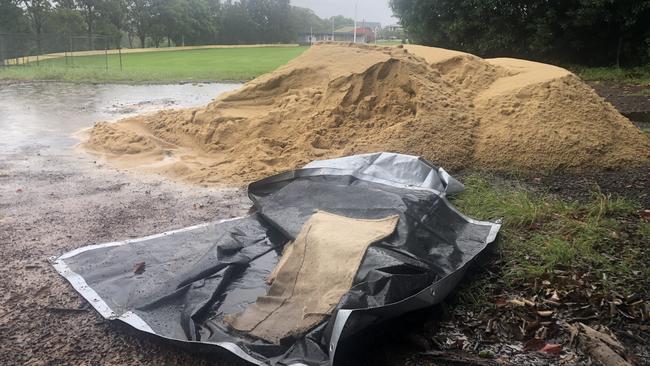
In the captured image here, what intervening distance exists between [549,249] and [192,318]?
205 cm

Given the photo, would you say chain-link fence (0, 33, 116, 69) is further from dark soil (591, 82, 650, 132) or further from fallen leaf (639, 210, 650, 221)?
fallen leaf (639, 210, 650, 221)

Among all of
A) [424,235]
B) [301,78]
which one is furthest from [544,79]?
[424,235]

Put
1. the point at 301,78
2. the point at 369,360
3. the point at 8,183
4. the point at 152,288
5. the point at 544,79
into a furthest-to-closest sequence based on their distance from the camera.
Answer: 1. the point at 301,78
2. the point at 544,79
3. the point at 8,183
4. the point at 152,288
5. the point at 369,360

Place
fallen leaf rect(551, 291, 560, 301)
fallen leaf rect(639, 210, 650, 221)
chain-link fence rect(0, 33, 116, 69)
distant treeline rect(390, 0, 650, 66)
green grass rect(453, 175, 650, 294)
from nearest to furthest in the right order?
fallen leaf rect(551, 291, 560, 301) → green grass rect(453, 175, 650, 294) → fallen leaf rect(639, 210, 650, 221) → distant treeline rect(390, 0, 650, 66) → chain-link fence rect(0, 33, 116, 69)

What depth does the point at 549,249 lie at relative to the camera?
3.22m

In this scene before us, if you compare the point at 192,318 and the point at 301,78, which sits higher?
the point at 301,78

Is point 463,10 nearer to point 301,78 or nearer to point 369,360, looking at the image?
point 301,78

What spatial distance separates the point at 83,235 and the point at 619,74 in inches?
550

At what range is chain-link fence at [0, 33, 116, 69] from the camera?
77.3 feet

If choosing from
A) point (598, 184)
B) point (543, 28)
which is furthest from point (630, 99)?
point (598, 184)

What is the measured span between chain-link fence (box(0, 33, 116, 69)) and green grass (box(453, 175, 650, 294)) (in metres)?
21.3

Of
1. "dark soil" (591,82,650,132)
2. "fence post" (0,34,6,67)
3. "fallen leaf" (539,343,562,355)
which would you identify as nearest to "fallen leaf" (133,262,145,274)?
"fallen leaf" (539,343,562,355)

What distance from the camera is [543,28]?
15203 mm

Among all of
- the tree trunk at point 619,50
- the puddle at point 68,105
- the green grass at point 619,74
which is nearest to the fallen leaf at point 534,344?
the puddle at point 68,105
